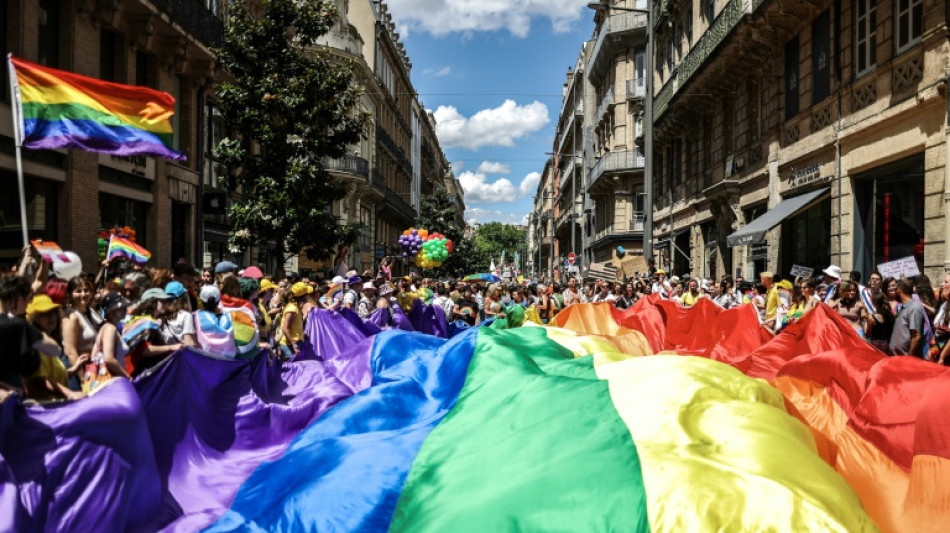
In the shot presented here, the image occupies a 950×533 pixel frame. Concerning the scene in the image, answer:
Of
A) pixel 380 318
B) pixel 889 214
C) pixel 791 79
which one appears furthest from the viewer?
pixel 791 79

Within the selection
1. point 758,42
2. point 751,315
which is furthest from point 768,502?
point 758,42

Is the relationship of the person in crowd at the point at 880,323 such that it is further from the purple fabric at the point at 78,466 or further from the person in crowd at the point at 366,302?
the purple fabric at the point at 78,466

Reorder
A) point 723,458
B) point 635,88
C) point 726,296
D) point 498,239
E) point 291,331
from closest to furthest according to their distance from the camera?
point 723,458 → point 291,331 → point 726,296 → point 635,88 → point 498,239

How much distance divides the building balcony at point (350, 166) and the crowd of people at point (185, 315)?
89.5 ft

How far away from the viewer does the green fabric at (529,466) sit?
3145mm

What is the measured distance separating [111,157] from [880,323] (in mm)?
14654

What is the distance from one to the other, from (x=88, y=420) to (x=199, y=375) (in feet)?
6.44

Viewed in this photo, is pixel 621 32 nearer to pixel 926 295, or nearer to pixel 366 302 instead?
pixel 366 302

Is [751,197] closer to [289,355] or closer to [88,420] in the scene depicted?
[289,355]

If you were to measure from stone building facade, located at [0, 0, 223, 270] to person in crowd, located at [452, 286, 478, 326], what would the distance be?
7347 millimetres

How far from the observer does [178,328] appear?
6.82 m

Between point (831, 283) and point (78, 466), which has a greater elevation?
point (831, 283)

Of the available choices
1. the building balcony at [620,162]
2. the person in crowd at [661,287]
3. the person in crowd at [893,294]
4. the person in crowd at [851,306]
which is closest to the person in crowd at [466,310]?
the person in crowd at [661,287]

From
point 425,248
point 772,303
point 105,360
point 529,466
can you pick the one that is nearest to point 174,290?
point 105,360
